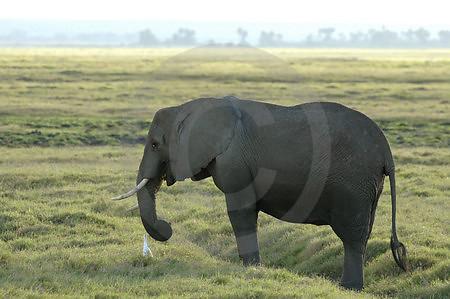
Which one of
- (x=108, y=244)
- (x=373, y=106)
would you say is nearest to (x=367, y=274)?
(x=108, y=244)

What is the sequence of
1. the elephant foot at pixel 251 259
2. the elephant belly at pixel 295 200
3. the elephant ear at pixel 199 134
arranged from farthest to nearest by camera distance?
the elephant foot at pixel 251 259
the elephant ear at pixel 199 134
the elephant belly at pixel 295 200

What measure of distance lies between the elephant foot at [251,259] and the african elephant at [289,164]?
12mm

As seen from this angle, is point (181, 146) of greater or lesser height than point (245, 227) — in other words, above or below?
above

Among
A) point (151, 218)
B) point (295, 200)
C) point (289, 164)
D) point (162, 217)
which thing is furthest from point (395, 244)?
point (162, 217)

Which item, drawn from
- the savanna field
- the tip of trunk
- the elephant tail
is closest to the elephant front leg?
the savanna field

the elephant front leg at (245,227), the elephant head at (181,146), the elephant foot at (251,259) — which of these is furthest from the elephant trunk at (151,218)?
the elephant foot at (251,259)

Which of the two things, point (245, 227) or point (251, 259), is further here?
point (251, 259)

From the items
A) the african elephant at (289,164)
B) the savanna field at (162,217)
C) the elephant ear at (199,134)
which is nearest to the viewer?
the savanna field at (162,217)

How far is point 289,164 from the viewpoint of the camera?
9.27 m

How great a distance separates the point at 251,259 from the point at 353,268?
1194 millimetres

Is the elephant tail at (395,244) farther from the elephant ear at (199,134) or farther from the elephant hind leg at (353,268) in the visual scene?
the elephant ear at (199,134)

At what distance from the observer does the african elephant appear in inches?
359

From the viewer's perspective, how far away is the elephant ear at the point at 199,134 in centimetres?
938

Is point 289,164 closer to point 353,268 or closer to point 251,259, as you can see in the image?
point 251,259
